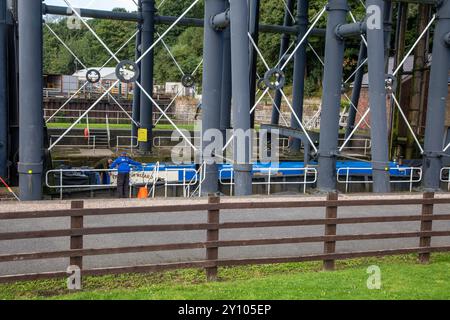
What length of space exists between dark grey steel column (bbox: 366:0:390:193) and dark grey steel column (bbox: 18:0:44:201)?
8.71 meters

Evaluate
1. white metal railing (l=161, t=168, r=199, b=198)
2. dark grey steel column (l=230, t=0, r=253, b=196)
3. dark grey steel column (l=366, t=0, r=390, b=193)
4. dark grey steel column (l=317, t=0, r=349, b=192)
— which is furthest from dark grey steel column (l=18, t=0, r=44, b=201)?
dark grey steel column (l=366, t=0, r=390, b=193)

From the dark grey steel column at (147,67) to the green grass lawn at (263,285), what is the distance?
18.7 meters

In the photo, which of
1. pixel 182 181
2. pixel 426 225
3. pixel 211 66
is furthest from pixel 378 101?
pixel 426 225

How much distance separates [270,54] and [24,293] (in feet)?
177

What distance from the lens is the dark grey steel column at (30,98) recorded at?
43.9ft

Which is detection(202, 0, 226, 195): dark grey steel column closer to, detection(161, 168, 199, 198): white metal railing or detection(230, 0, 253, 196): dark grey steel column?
detection(230, 0, 253, 196): dark grey steel column

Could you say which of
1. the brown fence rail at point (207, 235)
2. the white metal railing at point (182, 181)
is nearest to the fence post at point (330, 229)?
the brown fence rail at point (207, 235)

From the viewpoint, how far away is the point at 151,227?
23.8ft

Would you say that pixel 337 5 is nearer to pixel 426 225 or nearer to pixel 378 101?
pixel 378 101

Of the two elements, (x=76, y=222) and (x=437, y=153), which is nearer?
(x=76, y=222)

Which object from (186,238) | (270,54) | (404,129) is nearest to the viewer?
(186,238)

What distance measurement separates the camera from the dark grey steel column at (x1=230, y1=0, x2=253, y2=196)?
13961mm

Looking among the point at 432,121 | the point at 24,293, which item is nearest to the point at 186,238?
the point at 24,293
